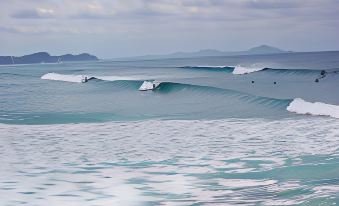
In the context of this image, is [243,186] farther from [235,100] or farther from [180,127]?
[235,100]

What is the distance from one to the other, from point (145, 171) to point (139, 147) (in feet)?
10.6

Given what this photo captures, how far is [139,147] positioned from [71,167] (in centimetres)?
305

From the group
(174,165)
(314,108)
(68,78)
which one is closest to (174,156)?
(174,165)

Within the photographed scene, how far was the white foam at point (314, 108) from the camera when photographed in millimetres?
20875

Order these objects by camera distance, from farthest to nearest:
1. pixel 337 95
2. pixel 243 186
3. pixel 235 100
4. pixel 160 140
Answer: pixel 337 95, pixel 235 100, pixel 160 140, pixel 243 186

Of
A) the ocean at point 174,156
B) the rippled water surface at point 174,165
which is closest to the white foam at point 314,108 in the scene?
the ocean at point 174,156

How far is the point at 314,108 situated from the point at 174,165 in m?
13.2

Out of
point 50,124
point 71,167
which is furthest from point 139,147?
point 50,124

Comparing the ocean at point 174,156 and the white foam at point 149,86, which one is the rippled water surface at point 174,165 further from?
the white foam at point 149,86

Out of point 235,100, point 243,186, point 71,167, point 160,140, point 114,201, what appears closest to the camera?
point 114,201

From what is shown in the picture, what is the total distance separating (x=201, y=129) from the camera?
17594 millimetres

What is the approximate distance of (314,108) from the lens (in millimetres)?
22406

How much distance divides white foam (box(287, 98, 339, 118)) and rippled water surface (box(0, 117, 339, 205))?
103 inches

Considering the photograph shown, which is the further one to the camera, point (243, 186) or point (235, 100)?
point (235, 100)
